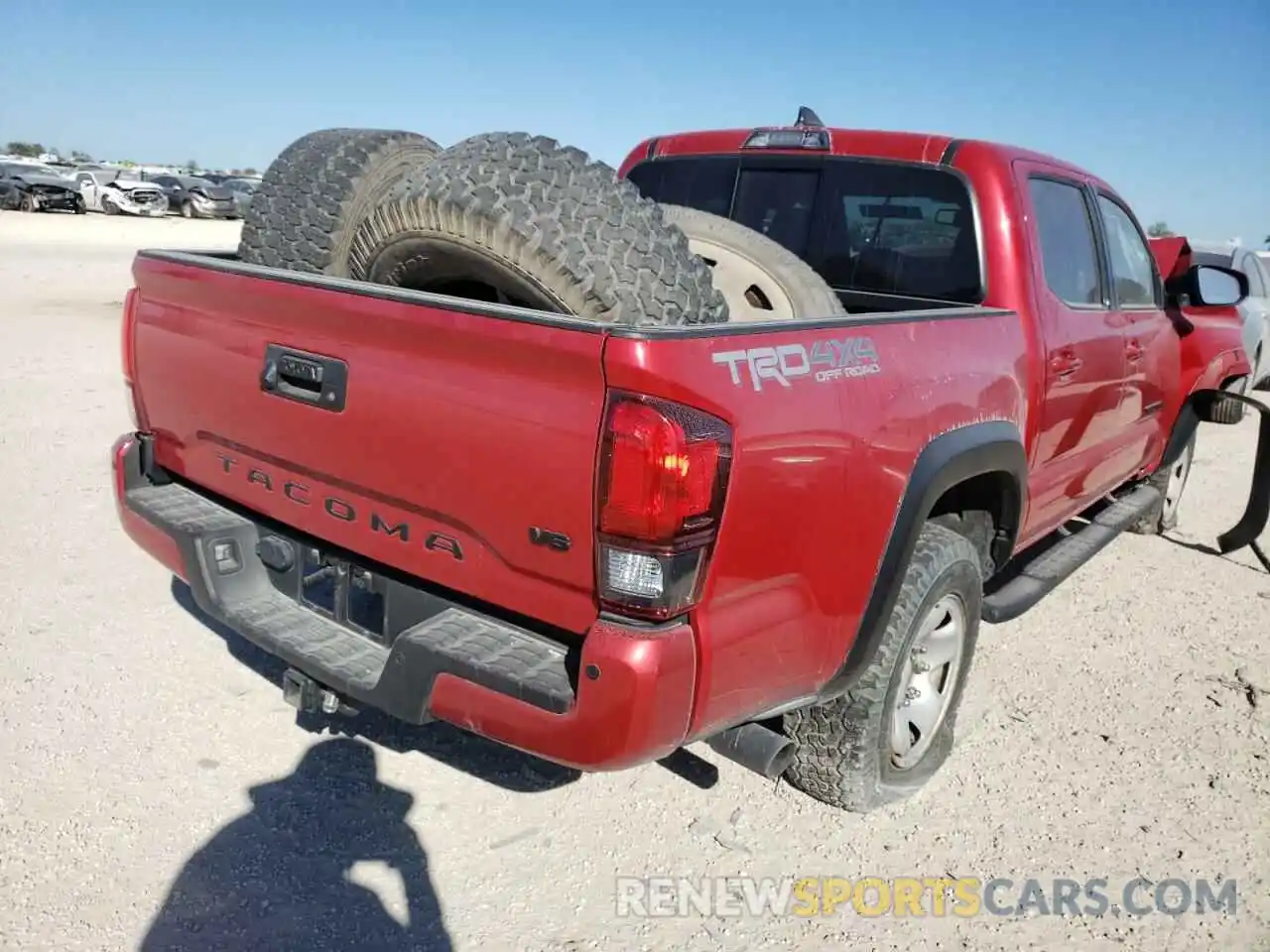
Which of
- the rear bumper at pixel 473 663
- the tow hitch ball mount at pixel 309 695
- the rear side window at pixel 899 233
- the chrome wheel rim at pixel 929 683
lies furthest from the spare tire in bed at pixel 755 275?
the tow hitch ball mount at pixel 309 695

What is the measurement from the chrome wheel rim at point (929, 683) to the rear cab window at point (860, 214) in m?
1.11

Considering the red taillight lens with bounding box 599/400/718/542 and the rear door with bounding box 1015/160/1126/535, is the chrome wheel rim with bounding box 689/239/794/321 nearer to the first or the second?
the rear door with bounding box 1015/160/1126/535

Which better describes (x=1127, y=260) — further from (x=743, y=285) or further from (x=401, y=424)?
(x=401, y=424)

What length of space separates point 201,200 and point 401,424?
118 ft

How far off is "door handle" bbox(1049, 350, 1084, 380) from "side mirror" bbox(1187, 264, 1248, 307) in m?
1.50

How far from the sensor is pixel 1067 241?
153 inches

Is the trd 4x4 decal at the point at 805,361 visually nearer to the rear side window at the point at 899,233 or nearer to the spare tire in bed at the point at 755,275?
the spare tire in bed at the point at 755,275

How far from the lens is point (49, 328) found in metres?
11.2

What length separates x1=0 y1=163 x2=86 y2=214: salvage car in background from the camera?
31781 mm

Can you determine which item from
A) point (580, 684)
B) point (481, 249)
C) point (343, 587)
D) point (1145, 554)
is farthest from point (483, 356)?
point (1145, 554)

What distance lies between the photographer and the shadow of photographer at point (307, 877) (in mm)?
2443

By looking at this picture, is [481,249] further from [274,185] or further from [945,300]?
[945,300]

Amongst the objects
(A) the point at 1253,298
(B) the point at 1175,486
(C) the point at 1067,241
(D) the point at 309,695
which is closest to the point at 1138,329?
(C) the point at 1067,241

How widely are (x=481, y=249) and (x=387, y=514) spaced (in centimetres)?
68
